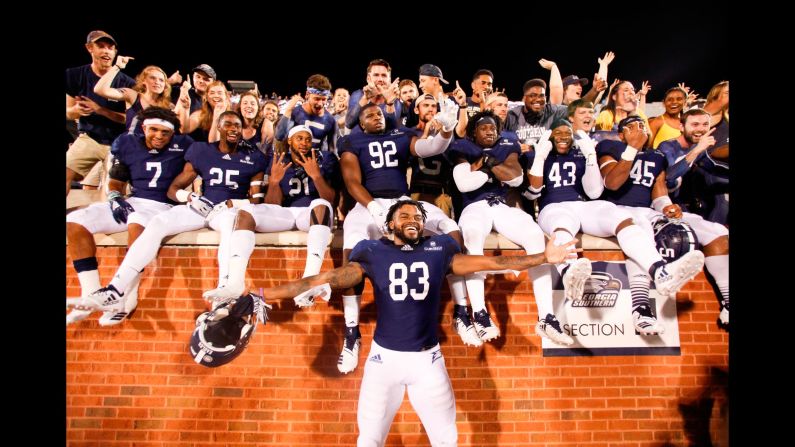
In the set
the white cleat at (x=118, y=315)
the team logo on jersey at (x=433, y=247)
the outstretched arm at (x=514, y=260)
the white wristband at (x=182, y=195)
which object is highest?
the white wristband at (x=182, y=195)

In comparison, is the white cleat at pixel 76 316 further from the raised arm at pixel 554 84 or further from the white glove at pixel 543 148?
the raised arm at pixel 554 84

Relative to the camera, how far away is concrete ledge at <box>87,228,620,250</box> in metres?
4.03

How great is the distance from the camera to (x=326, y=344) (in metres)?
4.01

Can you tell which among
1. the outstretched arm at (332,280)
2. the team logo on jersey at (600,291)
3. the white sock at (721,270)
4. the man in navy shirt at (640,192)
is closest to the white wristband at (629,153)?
the man in navy shirt at (640,192)

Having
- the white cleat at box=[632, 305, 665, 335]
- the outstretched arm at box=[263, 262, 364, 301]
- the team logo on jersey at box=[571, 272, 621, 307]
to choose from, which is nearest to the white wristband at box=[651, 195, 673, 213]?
the team logo on jersey at box=[571, 272, 621, 307]

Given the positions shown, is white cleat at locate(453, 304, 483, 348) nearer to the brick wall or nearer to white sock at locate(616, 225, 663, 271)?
the brick wall

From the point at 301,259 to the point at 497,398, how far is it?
81.1 inches

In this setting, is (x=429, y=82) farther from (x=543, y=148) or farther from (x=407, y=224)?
(x=407, y=224)

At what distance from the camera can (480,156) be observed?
4.08 m

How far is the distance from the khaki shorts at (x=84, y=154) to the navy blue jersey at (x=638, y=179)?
194 inches

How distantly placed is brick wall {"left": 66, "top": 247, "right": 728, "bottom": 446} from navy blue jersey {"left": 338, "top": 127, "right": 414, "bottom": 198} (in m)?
0.73

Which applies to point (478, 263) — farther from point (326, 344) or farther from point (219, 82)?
point (219, 82)

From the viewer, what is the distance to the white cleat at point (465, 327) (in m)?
3.50

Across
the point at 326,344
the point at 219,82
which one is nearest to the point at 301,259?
the point at 326,344
